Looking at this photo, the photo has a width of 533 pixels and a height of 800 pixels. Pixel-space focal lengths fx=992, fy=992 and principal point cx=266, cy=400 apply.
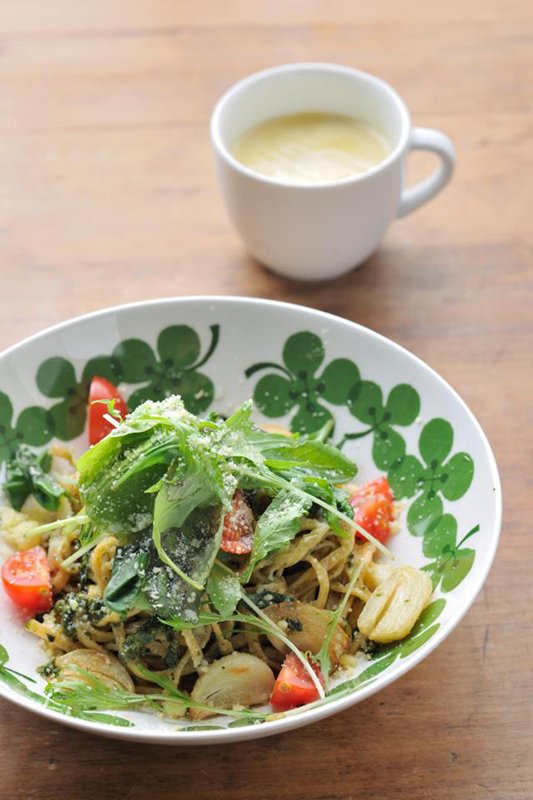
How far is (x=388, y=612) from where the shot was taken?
232 cm

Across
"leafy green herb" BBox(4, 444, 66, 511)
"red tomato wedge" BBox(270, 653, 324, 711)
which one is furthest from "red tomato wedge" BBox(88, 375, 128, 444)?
"red tomato wedge" BBox(270, 653, 324, 711)

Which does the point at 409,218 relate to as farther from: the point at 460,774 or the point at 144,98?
the point at 460,774

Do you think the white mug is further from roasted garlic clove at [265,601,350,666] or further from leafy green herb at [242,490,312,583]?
roasted garlic clove at [265,601,350,666]

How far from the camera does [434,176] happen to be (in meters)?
3.55

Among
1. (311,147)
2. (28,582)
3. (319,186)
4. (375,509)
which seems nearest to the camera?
(28,582)

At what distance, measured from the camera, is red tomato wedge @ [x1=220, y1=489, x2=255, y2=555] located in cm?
229

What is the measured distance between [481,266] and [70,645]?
2.06 metres

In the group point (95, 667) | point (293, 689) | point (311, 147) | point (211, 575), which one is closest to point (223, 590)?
point (211, 575)

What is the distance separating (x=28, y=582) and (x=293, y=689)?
2.31ft

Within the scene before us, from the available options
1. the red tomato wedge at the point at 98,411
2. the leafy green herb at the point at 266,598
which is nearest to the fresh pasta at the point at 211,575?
the leafy green herb at the point at 266,598

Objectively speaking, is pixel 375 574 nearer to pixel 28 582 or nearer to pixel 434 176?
pixel 28 582

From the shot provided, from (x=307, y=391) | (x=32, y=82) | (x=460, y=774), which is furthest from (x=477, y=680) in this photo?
(x=32, y=82)

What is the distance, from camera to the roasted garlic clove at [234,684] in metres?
2.26

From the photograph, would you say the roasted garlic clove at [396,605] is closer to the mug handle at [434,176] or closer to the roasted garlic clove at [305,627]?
the roasted garlic clove at [305,627]
